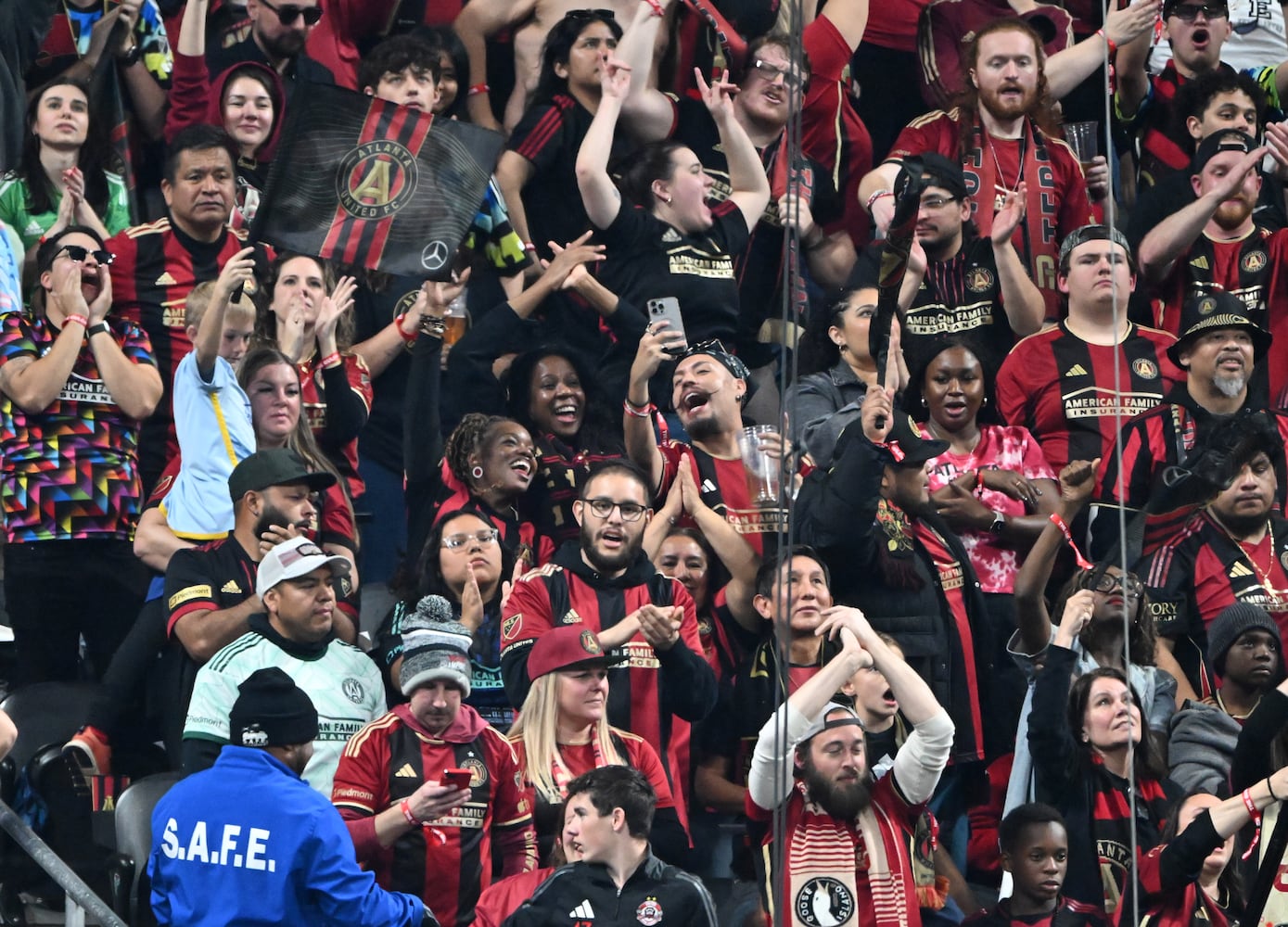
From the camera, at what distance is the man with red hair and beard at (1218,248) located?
9.36 meters

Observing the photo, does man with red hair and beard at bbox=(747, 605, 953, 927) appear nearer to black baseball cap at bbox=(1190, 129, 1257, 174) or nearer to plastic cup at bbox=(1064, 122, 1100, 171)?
black baseball cap at bbox=(1190, 129, 1257, 174)

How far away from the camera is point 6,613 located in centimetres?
823

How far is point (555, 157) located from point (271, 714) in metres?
3.69

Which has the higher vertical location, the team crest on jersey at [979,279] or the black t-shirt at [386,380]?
the team crest on jersey at [979,279]

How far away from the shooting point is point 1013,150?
9.51 metres

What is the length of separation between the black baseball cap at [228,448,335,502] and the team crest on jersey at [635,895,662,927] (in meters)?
1.69

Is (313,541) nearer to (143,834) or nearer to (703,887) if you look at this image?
(143,834)

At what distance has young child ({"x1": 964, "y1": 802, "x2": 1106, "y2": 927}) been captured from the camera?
6.99m

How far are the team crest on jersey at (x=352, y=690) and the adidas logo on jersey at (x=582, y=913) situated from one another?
1.00 m

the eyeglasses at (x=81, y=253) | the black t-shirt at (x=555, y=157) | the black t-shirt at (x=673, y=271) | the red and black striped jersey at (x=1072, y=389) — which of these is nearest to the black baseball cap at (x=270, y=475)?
the eyeglasses at (x=81, y=253)

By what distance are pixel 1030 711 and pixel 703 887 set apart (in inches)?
50.5

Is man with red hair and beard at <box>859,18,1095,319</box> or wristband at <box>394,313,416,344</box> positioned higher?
man with red hair and beard at <box>859,18,1095,319</box>

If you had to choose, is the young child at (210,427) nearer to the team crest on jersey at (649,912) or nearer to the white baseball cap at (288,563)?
the white baseball cap at (288,563)

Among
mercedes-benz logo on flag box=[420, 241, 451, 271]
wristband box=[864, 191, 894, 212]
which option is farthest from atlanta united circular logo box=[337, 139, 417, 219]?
wristband box=[864, 191, 894, 212]
